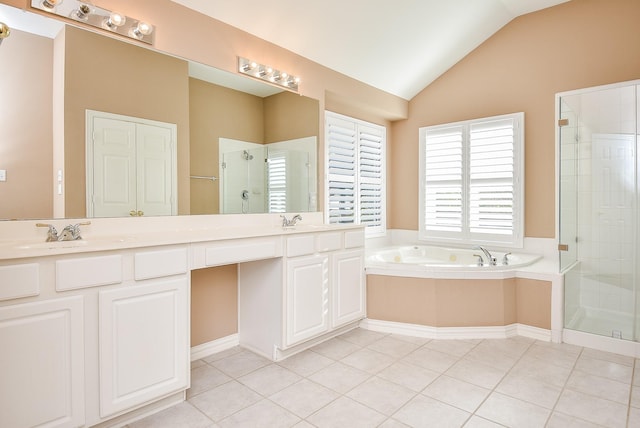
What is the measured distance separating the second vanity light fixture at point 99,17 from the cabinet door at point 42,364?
1.48 meters

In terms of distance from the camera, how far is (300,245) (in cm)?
269

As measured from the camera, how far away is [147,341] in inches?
74.1

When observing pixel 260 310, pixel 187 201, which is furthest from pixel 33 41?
pixel 260 310

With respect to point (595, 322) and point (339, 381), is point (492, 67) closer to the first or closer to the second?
point (595, 322)

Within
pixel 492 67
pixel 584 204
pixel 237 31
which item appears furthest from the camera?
pixel 492 67

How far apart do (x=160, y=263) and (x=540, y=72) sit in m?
3.86

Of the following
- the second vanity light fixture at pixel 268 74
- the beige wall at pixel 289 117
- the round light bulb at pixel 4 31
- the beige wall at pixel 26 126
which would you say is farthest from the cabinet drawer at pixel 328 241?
the round light bulb at pixel 4 31

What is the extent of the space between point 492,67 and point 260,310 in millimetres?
3448

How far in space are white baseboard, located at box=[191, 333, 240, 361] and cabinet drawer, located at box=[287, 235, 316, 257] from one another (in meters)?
0.86

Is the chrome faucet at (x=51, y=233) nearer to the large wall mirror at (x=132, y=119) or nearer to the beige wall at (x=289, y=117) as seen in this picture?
the large wall mirror at (x=132, y=119)

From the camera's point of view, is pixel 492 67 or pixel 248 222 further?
pixel 492 67

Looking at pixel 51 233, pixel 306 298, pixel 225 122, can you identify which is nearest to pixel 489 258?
pixel 306 298

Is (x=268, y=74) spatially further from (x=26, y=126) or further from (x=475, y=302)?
(x=475, y=302)

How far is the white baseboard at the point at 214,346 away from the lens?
8.75ft
